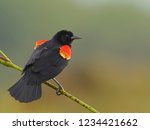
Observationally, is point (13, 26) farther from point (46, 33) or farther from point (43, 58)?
point (43, 58)

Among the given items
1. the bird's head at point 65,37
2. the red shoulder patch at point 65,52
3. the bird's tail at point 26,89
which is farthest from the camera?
the bird's head at point 65,37

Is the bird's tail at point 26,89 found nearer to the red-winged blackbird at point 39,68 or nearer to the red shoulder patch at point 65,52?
the red-winged blackbird at point 39,68

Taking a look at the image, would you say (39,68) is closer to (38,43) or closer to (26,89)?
(26,89)

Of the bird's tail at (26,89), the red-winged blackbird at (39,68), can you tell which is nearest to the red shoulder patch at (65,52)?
the red-winged blackbird at (39,68)

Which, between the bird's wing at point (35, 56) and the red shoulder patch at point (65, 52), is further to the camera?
the red shoulder patch at point (65, 52)

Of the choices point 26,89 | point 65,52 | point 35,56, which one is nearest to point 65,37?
point 65,52

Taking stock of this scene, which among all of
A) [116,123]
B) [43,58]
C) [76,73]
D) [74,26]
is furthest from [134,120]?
[43,58]
